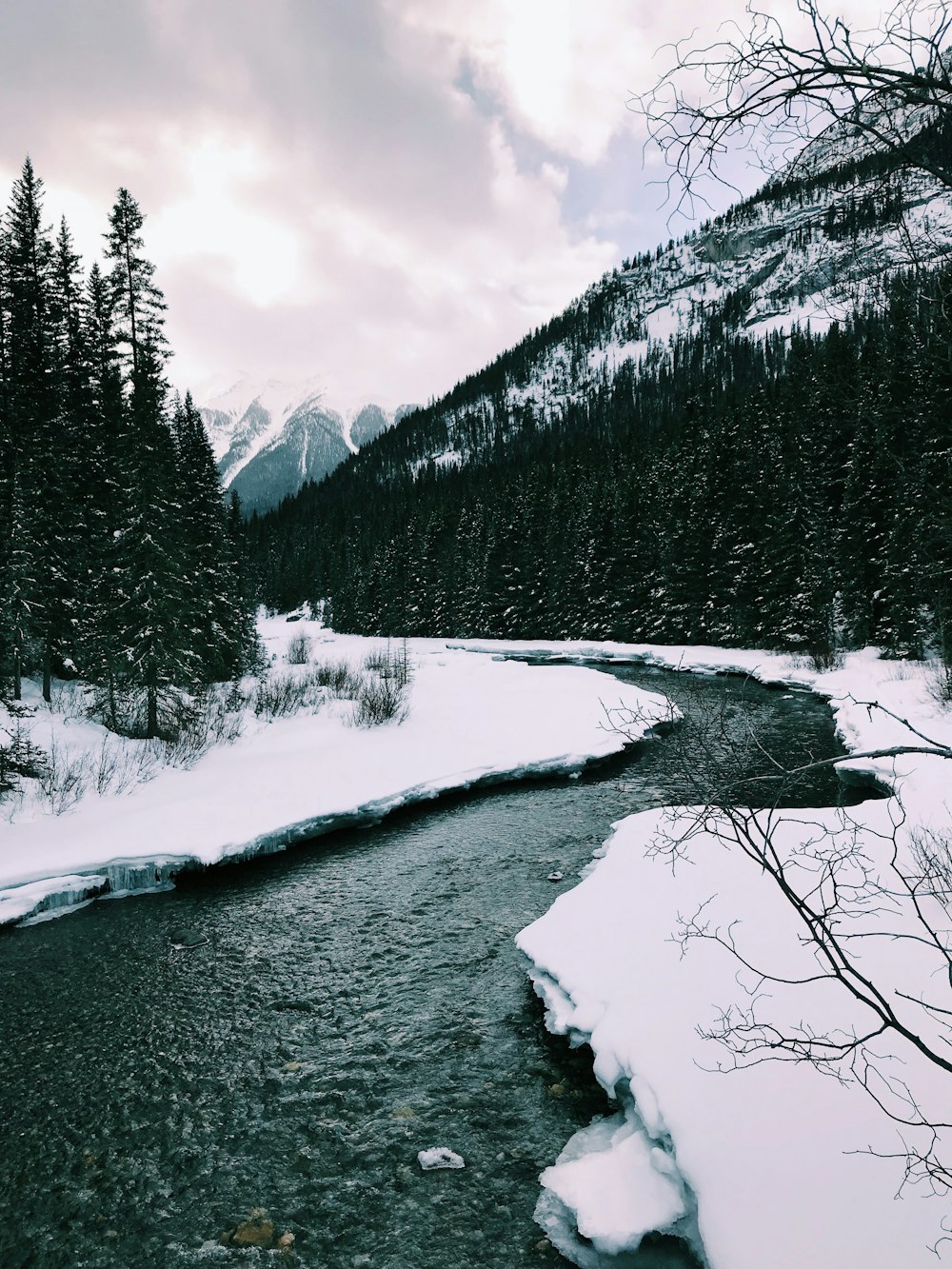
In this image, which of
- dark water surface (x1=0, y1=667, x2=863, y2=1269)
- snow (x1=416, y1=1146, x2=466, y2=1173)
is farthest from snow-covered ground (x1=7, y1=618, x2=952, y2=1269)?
snow (x1=416, y1=1146, x2=466, y2=1173)

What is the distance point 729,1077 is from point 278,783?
10.2m

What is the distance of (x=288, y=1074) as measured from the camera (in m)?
6.06

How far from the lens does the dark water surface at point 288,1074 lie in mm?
4688

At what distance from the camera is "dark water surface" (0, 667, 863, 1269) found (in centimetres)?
469

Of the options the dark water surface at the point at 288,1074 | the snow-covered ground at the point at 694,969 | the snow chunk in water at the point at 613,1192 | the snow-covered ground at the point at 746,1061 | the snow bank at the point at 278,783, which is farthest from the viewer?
the snow bank at the point at 278,783

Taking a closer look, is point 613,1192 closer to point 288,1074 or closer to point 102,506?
point 288,1074

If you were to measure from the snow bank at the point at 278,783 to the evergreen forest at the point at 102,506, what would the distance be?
2262 millimetres

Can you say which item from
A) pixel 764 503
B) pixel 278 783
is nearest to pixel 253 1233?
pixel 278 783

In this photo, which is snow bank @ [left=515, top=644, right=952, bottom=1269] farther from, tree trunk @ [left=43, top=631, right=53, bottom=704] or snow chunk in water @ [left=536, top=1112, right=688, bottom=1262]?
tree trunk @ [left=43, top=631, right=53, bottom=704]

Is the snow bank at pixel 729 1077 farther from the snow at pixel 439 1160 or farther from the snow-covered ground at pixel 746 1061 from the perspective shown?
the snow at pixel 439 1160

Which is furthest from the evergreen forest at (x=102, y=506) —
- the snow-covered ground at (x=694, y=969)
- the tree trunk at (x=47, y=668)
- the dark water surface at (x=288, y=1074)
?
the dark water surface at (x=288, y=1074)

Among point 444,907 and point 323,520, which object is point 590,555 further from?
point 323,520

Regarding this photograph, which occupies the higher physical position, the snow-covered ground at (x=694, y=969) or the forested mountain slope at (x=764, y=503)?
the forested mountain slope at (x=764, y=503)

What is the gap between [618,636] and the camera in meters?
46.3
